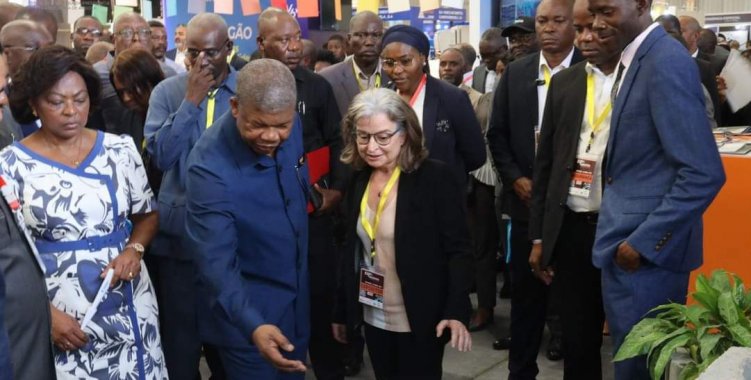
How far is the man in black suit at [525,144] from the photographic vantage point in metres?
4.23

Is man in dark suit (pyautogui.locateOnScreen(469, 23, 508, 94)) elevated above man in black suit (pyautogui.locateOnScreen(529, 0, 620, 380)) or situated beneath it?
elevated above

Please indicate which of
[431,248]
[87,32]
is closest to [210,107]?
[431,248]

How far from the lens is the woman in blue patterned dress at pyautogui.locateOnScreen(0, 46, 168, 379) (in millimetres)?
2977

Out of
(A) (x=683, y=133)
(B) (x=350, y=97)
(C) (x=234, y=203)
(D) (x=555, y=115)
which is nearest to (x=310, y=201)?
(C) (x=234, y=203)

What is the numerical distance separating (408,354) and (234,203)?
3.08 ft

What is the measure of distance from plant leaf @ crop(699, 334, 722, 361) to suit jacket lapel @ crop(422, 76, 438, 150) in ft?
6.53

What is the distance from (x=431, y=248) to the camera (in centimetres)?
307

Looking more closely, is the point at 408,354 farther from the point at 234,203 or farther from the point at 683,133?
the point at 683,133

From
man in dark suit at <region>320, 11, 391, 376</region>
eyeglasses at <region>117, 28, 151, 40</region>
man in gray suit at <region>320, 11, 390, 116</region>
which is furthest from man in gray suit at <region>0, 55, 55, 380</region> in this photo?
eyeglasses at <region>117, 28, 151, 40</region>

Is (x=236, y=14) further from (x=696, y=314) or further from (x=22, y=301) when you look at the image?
(x=696, y=314)

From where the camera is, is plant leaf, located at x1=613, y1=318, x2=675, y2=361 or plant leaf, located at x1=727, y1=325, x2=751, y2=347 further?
plant leaf, located at x1=613, y1=318, x2=675, y2=361

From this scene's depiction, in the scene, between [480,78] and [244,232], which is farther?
[480,78]

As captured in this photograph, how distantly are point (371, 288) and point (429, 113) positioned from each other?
1.49m

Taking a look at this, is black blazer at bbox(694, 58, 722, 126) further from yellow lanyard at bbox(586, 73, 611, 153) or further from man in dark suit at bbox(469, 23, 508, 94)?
yellow lanyard at bbox(586, 73, 611, 153)
